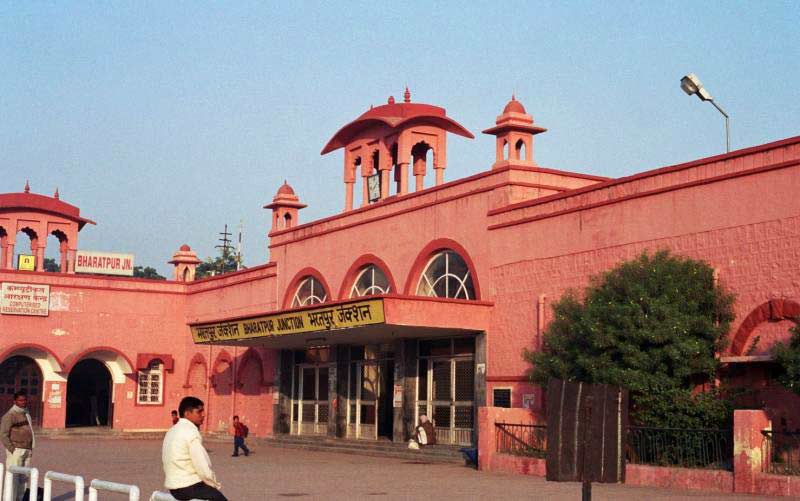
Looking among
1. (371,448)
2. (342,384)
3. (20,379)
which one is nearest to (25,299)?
(20,379)

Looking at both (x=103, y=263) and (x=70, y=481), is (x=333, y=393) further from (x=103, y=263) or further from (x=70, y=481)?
(x=70, y=481)

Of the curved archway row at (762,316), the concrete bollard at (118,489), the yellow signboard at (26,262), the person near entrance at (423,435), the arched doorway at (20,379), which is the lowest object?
the person near entrance at (423,435)

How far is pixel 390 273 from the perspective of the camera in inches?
1119

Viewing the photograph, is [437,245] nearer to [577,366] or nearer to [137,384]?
[577,366]

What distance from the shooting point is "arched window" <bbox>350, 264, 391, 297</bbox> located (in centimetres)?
2911

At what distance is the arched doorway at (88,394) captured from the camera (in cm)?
4253

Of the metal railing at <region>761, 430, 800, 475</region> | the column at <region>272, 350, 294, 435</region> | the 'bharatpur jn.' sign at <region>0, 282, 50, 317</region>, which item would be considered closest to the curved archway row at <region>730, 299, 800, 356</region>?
the metal railing at <region>761, 430, 800, 475</region>

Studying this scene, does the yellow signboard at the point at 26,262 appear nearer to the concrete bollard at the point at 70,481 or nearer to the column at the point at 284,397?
the column at the point at 284,397

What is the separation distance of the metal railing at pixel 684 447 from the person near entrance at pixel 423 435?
7506mm

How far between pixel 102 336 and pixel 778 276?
26841 millimetres

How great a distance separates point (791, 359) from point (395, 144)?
16302 mm

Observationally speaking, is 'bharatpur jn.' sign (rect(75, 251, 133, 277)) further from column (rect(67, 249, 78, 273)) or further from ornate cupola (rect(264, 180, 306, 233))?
ornate cupola (rect(264, 180, 306, 233))

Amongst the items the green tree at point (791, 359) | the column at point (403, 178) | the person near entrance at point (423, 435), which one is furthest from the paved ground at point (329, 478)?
the column at point (403, 178)

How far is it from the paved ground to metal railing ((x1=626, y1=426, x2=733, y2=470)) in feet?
3.31
